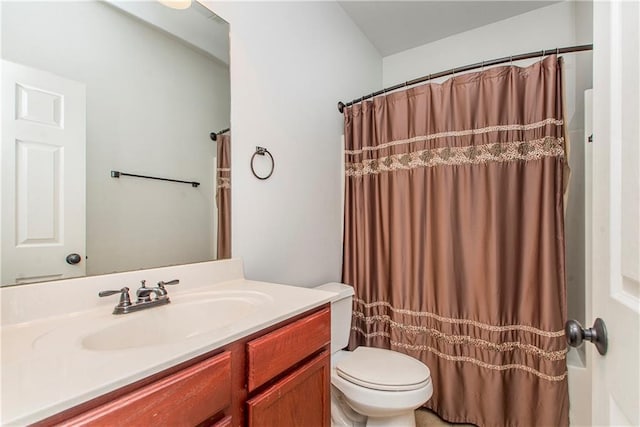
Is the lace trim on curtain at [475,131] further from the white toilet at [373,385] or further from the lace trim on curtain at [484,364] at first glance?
the lace trim on curtain at [484,364]

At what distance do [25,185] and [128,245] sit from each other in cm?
31

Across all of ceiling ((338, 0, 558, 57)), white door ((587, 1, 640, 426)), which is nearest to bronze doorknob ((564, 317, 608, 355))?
white door ((587, 1, 640, 426))

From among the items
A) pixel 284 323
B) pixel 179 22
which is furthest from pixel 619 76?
pixel 179 22

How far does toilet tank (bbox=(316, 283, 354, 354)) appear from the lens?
158cm

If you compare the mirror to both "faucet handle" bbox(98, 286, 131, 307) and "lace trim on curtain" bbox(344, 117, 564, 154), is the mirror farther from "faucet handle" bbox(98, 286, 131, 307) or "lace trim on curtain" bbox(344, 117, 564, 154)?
"lace trim on curtain" bbox(344, 117, 564, 154)

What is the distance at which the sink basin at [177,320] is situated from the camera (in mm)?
758

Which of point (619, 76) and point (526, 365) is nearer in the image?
point (619, 76)

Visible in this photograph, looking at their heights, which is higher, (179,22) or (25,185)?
(179,22)

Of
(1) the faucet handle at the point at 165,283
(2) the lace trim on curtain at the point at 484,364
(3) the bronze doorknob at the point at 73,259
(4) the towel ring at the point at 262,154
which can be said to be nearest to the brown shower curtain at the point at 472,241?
(2) the lace trim on curtain at the point at 484,364

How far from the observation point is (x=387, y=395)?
4.14 ft

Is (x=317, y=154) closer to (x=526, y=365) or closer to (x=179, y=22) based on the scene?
(x=179, y=22)

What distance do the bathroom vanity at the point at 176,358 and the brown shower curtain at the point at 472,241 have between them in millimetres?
933

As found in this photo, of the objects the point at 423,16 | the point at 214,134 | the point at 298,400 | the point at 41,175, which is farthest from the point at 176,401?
the point at 423,16

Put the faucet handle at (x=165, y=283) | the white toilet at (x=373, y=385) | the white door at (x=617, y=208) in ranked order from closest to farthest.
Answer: the white door at (x=617, y=208)
the faucet handle at (x=165, y=283)
the white toilet at (x=373, y=385)
